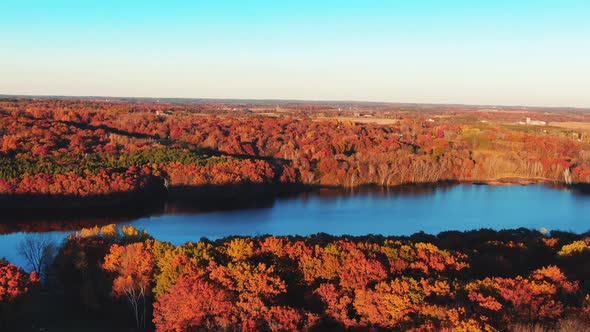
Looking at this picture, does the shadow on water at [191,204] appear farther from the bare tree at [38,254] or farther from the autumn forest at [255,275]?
the bare tree at [38,254]

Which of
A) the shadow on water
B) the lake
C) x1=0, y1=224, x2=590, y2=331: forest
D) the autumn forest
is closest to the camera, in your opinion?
x1=0, y1=224, x2=590, y2=331: forest

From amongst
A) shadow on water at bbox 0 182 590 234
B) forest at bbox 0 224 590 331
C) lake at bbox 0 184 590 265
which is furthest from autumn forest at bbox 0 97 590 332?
lake at bbox 0 184 590 265

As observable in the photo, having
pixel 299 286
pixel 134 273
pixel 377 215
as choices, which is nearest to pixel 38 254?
pixel 134 273

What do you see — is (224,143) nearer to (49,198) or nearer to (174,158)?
(174,158)

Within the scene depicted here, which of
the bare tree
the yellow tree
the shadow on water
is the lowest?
the shadow on water

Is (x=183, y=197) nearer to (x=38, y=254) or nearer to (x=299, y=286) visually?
(x=38, y=254)

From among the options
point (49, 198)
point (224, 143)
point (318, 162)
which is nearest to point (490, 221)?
point (318, 162)

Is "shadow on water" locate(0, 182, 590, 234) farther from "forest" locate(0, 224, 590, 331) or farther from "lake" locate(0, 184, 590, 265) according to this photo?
"forest" locate(0, 224, 590, 331)
